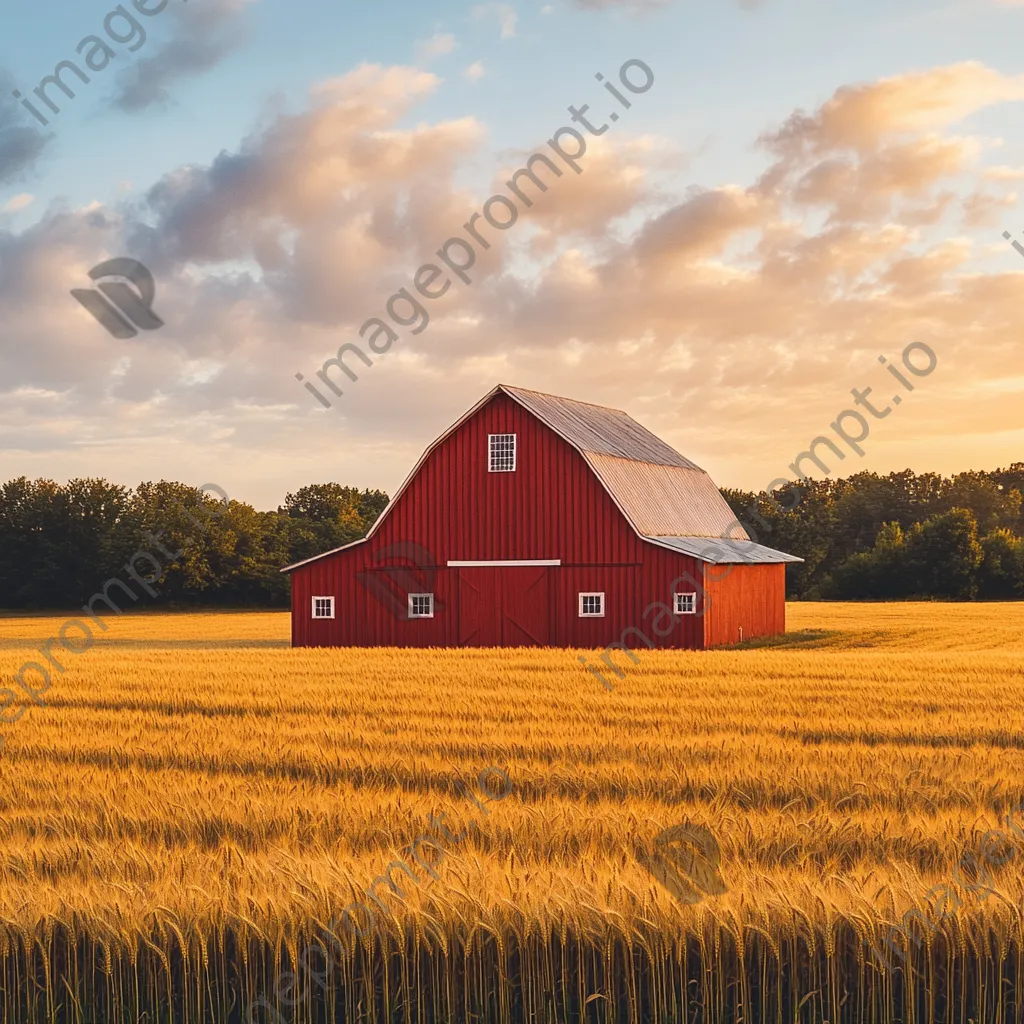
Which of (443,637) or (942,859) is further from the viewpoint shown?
(443,637)

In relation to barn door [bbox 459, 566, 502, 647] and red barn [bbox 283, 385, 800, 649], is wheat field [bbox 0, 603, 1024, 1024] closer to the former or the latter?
red barn [bbox 283, 385, 800, 649]

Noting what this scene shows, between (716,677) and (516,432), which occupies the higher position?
(516,432)

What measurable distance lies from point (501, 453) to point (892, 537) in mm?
63477

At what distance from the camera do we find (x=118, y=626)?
7169 centimetres

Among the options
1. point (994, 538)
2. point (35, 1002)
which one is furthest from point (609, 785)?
point (994, 538)

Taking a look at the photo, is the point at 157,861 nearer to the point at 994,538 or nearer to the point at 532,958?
the point at 532,958

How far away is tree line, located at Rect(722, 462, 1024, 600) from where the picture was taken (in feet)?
305

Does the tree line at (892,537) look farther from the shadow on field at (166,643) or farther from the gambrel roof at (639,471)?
the shadow on field at (166,643)

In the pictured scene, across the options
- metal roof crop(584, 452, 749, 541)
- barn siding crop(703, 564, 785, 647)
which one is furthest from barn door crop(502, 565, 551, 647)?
barn siding crop(703, 564, 785, 647)

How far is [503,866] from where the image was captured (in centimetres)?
818

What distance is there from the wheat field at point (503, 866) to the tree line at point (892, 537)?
7725cm

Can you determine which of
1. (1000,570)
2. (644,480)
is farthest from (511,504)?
(1000,570)

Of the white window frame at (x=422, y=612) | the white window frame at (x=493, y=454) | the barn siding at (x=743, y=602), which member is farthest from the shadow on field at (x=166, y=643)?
the barn siding at (x=743, y=602)

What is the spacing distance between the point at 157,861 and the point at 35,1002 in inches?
56.7
